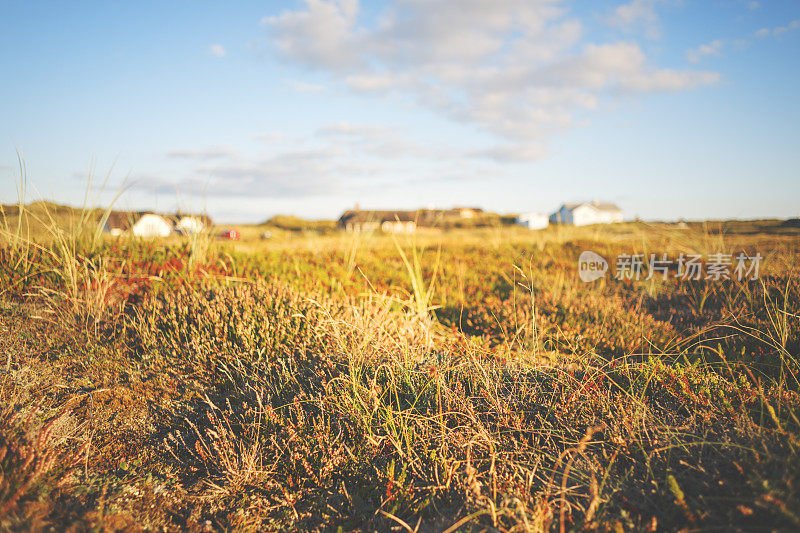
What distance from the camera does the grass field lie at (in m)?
2.02

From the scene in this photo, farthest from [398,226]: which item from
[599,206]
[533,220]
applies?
[599,206]

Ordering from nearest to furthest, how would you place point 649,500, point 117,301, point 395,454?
point 649,500 → point 395,454 → point 117,301

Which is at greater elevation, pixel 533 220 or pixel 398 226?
pixel 533 220

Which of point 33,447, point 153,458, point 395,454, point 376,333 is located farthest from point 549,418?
point 33,447

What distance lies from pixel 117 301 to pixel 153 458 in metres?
3.15

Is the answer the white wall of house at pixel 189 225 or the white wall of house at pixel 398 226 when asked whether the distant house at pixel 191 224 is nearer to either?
the white wall of house at pixel 189 225

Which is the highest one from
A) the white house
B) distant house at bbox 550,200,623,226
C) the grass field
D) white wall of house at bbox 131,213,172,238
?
distant house at bbox 550,200,623,226

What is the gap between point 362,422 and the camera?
2.68 m

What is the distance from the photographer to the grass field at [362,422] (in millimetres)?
2018

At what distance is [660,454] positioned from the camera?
2336 millimetres

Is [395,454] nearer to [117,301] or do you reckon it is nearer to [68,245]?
[117,301]

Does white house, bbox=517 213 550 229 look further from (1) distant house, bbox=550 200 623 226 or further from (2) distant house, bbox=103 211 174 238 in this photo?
(2) distant house, bbox=103 211 174 238

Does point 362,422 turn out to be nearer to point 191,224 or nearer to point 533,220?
point 191,224

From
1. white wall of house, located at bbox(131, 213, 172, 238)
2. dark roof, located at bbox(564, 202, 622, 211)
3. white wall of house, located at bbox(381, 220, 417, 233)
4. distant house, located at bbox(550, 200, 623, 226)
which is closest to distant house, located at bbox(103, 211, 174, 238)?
white wall of house, located at bbox(131, 213, 172, 238)
